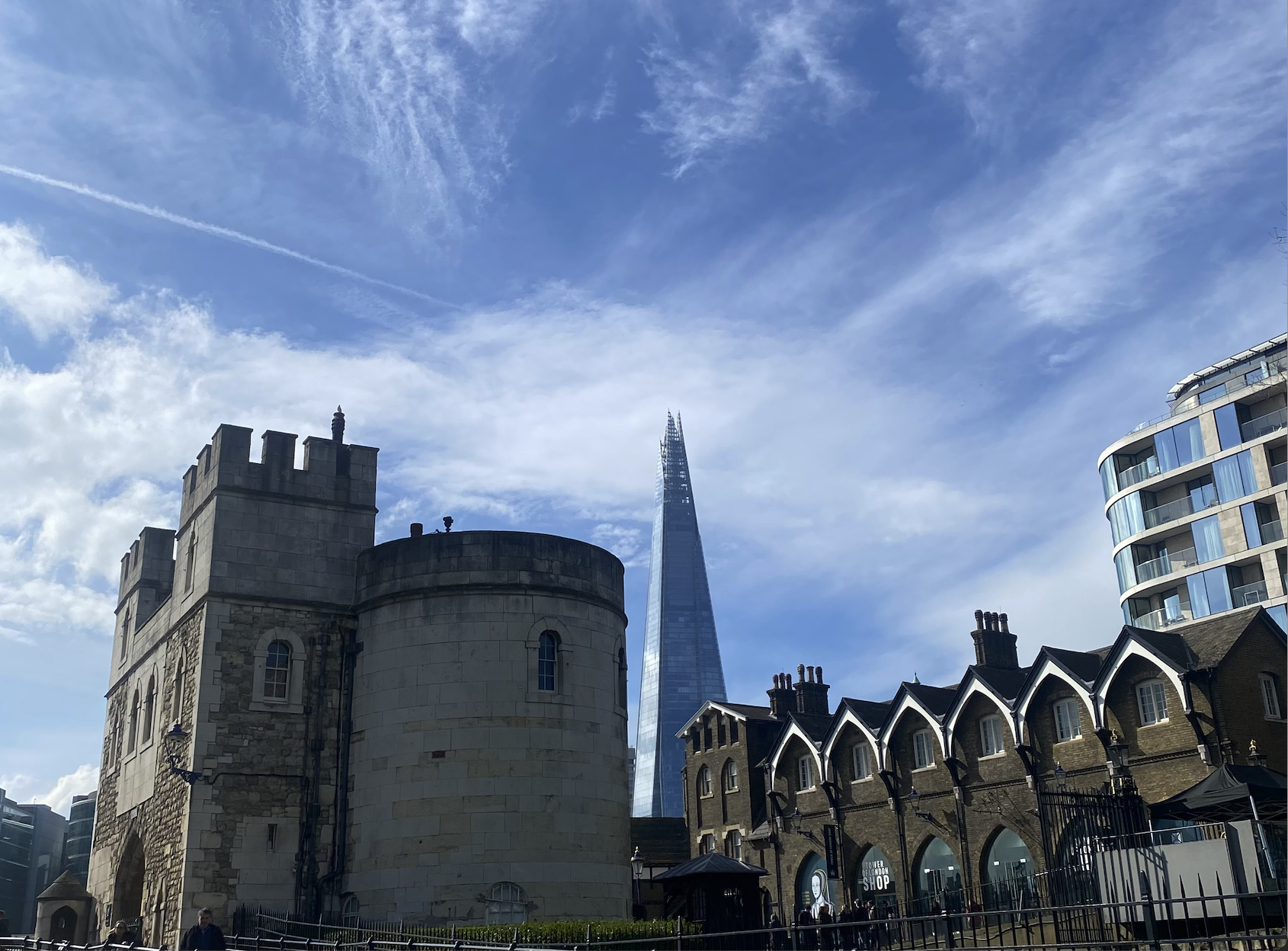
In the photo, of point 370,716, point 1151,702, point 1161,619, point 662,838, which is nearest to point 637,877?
point 370,716

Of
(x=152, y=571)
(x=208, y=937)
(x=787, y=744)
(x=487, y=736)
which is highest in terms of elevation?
(x=152, y=571)

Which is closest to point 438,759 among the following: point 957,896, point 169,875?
point 169,875

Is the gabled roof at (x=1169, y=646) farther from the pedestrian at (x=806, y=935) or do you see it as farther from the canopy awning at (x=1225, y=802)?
the pedestrian at (x=806, y=935)

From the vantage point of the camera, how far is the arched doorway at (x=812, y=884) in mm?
49625

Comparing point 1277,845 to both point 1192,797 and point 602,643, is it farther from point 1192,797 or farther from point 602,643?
point 602,643

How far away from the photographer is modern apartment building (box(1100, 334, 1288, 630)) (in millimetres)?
55250

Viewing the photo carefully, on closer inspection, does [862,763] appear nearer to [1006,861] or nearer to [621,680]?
[1006,861]

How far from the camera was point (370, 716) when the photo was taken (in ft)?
98.5

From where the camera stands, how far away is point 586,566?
31406mm

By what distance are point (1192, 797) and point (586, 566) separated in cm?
1469

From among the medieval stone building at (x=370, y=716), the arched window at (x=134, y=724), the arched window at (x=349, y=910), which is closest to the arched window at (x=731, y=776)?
the medieval stone building at (x=370, y=716)

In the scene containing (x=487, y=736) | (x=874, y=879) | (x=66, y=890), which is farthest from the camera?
(x=874, y=879)

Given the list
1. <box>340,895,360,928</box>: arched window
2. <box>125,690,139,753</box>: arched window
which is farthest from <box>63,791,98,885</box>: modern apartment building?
<box>340,895,360,928</box>: arched window

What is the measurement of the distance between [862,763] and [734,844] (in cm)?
899
